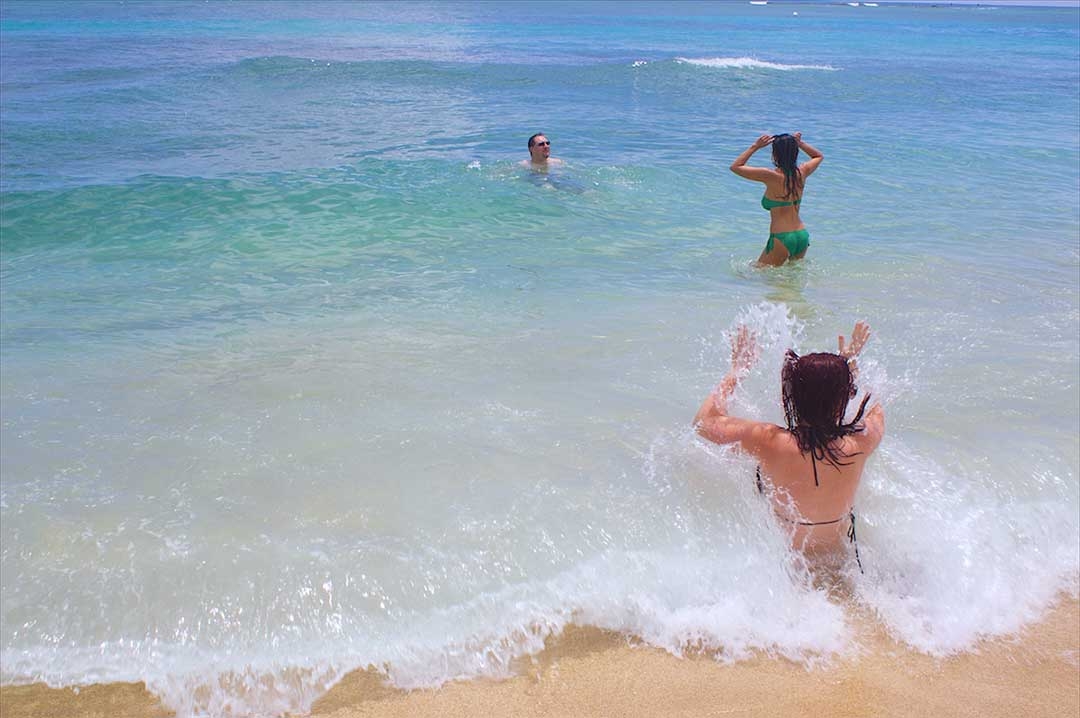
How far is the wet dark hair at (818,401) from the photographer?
2867 mm

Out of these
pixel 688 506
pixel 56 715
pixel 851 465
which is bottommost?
pixel 56 715

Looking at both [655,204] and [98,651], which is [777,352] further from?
[655,204]

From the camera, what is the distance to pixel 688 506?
11.9ft

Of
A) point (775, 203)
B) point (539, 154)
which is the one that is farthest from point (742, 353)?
point (539, 154)

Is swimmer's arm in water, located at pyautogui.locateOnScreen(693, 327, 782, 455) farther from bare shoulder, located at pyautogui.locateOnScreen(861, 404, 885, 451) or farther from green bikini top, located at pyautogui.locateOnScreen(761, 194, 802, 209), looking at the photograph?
green bikini top, located at pyautogui.locateOnScreen(761, 194, 802, 209)

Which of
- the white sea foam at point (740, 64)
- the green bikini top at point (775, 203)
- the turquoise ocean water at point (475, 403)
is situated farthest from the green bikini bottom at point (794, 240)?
the white sea foam at point (740, 64)

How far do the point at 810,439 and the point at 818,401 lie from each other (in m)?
0.16

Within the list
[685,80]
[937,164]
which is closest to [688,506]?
[937,164]

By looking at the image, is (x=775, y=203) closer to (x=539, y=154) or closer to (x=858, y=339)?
(x=858, y=339)

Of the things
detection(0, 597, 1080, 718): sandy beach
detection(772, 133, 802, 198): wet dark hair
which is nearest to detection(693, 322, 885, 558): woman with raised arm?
detection(0, 597, 1080, 718): sandy beach

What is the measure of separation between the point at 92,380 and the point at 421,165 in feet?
23.6

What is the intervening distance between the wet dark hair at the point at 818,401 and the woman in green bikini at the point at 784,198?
163 inches

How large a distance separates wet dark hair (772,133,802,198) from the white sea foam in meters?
21.8

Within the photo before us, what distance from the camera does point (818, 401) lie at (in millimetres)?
2928
